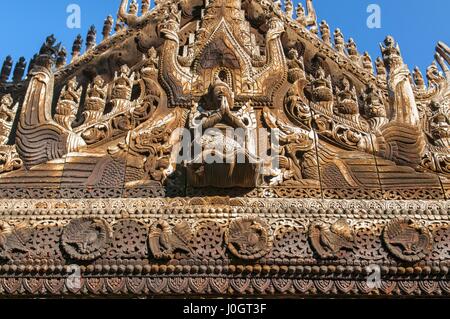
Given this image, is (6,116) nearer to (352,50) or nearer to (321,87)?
(321,87)

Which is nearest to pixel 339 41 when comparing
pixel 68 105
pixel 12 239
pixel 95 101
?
pixel 95 101

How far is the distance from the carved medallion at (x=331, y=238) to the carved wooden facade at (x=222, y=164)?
2 centimetres

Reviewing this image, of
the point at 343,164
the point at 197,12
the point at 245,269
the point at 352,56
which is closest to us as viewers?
the point at 245,269

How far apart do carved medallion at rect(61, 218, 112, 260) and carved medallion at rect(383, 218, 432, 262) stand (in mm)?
3087

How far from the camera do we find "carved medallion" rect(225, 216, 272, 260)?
584cm

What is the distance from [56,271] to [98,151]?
1937 mm

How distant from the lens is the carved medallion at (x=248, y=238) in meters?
5.84

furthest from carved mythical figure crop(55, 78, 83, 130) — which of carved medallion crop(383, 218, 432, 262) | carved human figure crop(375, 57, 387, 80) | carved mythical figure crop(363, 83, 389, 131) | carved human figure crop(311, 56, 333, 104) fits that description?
carved human figure crop(375, 57, 387, 80)

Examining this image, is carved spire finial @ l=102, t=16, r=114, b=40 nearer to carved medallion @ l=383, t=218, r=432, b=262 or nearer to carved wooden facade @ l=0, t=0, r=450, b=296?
carved wooden facade @ l=0, t=0, r=450, b=296

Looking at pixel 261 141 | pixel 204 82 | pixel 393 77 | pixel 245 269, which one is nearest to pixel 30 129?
pixel 204 82

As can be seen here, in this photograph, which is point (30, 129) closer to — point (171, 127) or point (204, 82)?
point (171, 127)

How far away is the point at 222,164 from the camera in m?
6.29
